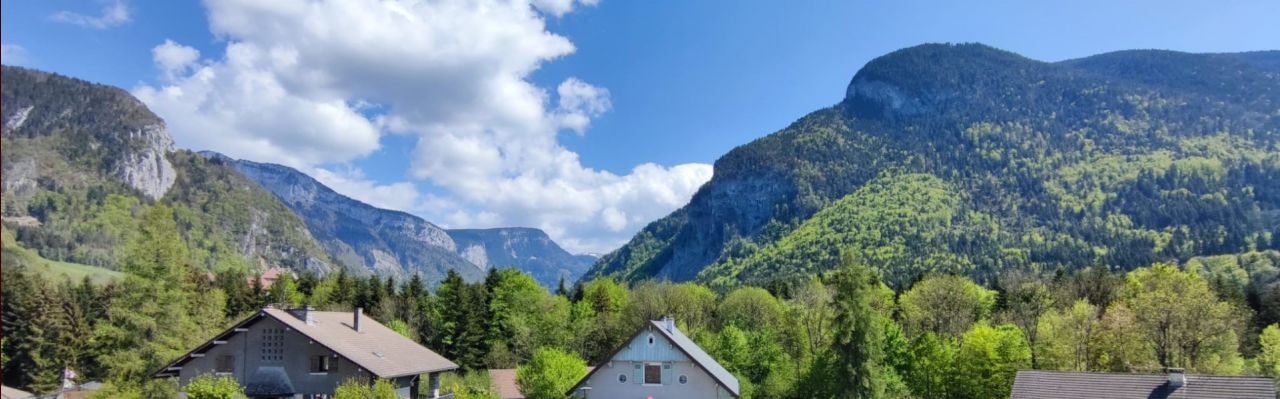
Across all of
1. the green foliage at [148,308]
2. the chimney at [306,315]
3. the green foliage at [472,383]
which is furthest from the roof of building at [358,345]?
the green foliage at [148,308]

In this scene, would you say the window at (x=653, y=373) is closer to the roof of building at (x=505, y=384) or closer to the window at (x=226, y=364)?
the roof of building at (x=505, y=384)

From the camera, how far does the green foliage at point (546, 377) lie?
49875mm

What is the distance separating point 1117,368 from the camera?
58.0m

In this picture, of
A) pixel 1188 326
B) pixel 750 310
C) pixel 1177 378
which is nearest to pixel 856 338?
pixel 1177 378

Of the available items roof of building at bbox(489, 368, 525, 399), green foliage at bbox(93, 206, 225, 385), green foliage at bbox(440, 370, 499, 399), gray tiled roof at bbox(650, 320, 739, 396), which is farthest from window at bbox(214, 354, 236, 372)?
gray tiled roof at bbox(650, 320, 739, 396)

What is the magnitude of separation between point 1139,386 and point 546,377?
3200cm

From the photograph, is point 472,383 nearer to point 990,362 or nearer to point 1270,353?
point 990,362

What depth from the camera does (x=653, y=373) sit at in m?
50.2

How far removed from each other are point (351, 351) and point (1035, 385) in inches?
1358

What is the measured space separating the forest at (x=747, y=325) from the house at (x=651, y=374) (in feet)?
5.54

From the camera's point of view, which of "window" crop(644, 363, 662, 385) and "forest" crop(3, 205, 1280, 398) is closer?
"forest" crop(3, 205, 1280, 398)

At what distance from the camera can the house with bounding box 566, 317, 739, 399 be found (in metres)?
49.6

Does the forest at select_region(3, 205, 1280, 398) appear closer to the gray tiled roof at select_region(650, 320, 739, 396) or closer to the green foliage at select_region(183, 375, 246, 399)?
the green foliage at select_region(183, 375, 246, 399)

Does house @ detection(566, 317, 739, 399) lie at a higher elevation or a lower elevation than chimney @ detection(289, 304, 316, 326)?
lower
